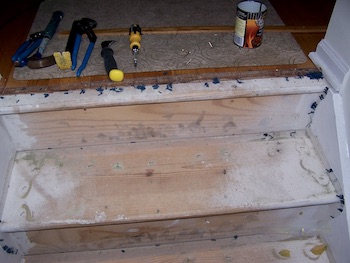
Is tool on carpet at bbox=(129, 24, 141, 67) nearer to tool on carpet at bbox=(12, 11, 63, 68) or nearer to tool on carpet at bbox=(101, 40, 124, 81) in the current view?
tool on carpet at bbox=(101, 40, 124, 81)

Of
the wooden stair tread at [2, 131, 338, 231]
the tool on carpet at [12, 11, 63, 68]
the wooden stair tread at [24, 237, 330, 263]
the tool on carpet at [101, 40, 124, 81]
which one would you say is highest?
the tool on carpet at [101, 40, 124, 81]

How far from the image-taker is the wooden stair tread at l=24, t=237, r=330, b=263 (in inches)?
39.0

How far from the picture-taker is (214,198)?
0.89m

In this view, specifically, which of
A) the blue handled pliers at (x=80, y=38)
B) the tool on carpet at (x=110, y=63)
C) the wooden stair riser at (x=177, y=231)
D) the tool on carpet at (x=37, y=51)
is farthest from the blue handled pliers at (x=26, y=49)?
the wooden stair riser at (x=177, y=231)

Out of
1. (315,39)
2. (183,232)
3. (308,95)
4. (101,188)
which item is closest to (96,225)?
(101,188)

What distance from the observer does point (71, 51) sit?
3.32 ft

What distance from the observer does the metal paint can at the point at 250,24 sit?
99 centimetres

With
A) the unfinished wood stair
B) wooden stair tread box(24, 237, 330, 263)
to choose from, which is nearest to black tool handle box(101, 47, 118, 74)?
the unfinished wood stair

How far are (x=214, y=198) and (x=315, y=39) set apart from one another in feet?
2.14

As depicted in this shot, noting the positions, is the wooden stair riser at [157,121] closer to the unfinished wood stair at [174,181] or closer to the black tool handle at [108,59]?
the unfinished wood stair at [174,181]

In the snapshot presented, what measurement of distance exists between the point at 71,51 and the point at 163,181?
47 centimetres

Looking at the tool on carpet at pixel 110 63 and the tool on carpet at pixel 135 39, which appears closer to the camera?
the tool on carpet at pixel 110 63

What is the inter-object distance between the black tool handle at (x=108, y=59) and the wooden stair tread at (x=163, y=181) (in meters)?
0.23

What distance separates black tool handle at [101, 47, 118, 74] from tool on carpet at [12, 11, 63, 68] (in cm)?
15
